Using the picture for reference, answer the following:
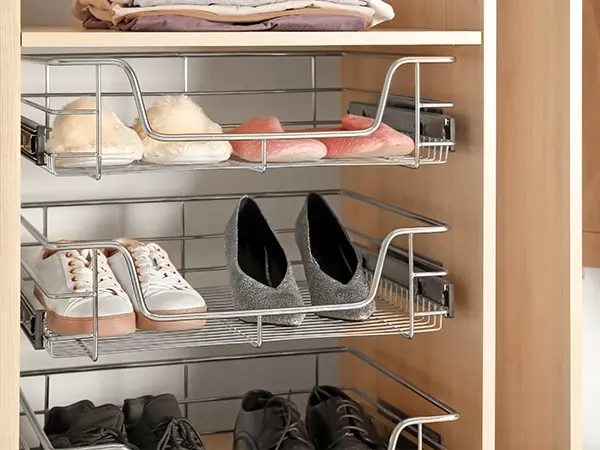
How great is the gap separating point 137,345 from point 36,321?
0.17 metres

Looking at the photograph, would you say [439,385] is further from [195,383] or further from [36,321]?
[36,321]

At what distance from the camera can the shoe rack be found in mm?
1443

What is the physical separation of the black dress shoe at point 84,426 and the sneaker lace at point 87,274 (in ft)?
0.69

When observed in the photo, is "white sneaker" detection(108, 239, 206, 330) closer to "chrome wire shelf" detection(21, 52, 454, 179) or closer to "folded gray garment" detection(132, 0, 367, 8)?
"chrome wire shelf" detection(21, 52, 454, 179)

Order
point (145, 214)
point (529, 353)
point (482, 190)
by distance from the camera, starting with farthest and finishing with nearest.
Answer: point (145, 214) → point (529, 353) → point (482, 190)

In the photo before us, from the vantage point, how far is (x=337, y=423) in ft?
5.48

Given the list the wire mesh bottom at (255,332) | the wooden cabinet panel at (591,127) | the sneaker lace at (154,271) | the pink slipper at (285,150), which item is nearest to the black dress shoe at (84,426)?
the wire mesh bottom at (255,332)

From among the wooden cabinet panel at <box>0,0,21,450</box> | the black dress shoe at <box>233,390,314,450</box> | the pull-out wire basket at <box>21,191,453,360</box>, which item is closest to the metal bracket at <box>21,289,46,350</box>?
the pull-out wire basket at <box>21,191,453,360</box>

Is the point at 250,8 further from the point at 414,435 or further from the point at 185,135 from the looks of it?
the point at 414,435

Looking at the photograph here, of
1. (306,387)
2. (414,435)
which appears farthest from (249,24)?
(306,387)

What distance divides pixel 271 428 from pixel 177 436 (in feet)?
0.49

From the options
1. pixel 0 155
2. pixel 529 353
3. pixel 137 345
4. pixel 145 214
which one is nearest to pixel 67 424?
pixel 137 345

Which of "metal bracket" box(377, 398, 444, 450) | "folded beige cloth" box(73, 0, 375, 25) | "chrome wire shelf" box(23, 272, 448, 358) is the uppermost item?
"folded beige cloth" box(73, 0, 375, 25)

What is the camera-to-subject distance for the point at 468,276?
1549mm
